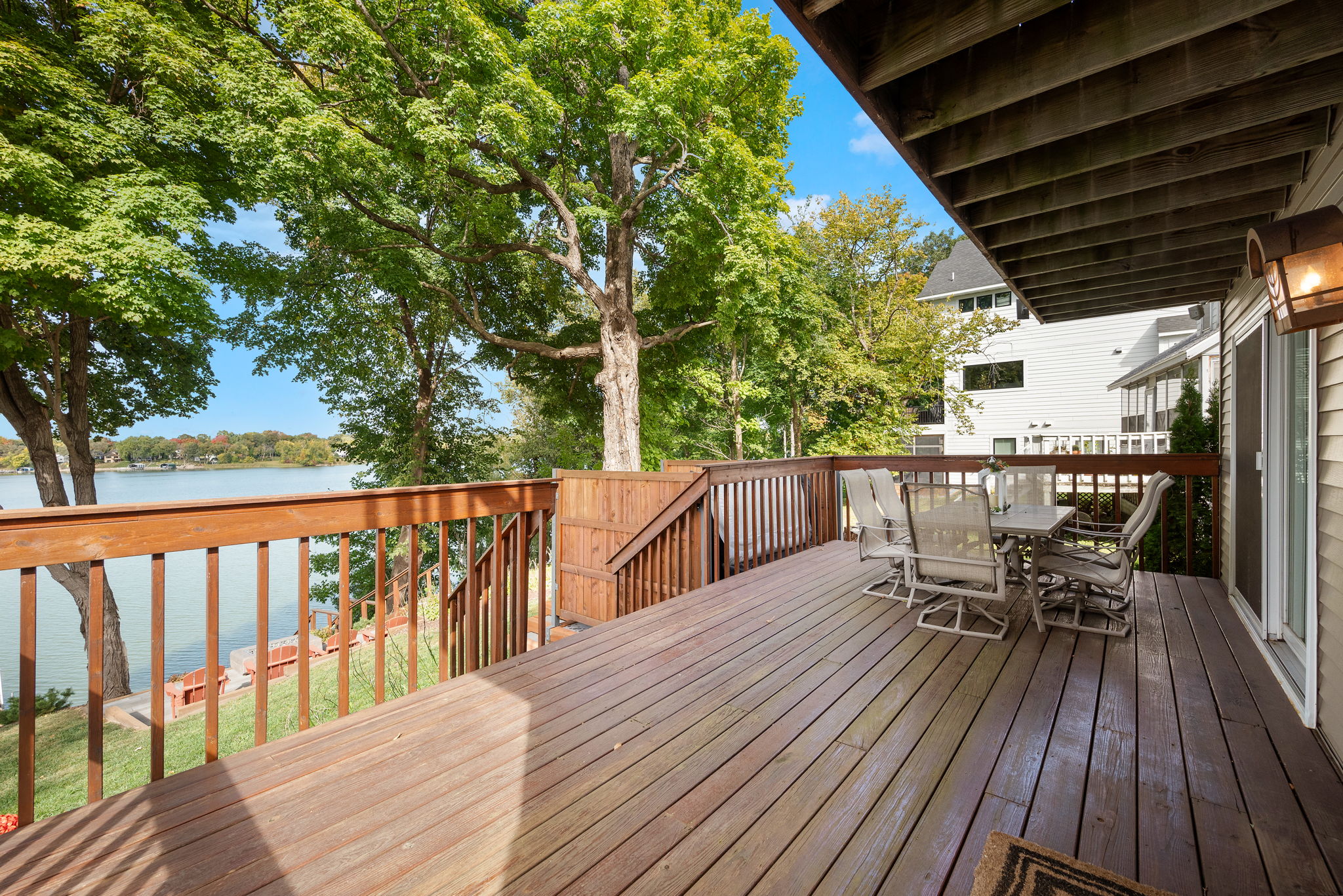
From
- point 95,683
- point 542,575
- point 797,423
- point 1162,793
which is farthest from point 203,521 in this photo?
point 797,423

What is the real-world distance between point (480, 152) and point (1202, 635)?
10.9m

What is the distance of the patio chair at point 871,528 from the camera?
4.25 meters

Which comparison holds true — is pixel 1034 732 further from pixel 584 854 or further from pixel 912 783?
pixel 584 854

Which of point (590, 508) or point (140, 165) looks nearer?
point (590, 508)

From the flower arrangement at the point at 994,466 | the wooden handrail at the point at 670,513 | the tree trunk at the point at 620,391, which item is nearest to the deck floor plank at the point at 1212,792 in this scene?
the flower arrangement at the point at 994,466

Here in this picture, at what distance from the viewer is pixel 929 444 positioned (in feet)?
52.4

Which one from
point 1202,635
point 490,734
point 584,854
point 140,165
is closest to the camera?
point 584,854

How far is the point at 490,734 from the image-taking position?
2.08 metres

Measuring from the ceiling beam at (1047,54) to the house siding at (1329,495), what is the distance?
3.14 ft

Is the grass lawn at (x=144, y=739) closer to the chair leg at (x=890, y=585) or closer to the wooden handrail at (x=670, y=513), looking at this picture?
the wooden handrail at (x=670, y=513)

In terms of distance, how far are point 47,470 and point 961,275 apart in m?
20.0

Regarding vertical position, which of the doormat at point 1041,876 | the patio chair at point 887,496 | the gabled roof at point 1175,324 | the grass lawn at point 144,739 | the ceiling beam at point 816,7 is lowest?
the grass lawn at point 144,739

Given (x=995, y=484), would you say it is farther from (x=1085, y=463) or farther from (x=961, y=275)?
(x=961, y=275)

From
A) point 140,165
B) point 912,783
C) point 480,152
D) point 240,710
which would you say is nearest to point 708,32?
point 480,152
